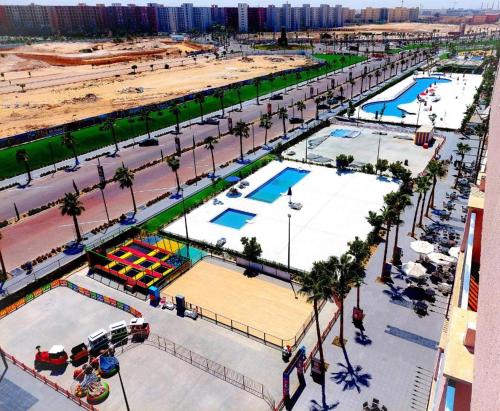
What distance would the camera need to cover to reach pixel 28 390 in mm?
33906

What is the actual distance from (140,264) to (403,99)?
113288 mm

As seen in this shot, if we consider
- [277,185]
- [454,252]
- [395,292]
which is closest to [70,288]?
[395,292]

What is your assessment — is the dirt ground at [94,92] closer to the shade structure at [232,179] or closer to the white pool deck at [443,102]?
the white pool deck at [443,102]

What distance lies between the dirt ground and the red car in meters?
81.2

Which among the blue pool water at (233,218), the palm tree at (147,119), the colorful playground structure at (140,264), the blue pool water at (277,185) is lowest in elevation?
the blue pool water at (233,218)

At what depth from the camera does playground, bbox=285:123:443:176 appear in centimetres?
8294

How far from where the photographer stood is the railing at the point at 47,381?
32.3 m

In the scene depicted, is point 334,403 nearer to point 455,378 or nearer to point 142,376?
point 142,376

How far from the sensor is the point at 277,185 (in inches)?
2849

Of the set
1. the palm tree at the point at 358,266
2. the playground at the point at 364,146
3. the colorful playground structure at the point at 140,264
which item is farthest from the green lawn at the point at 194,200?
the palm tree at the point at 358,266

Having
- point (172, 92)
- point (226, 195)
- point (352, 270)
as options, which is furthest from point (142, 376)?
point (172, 92)

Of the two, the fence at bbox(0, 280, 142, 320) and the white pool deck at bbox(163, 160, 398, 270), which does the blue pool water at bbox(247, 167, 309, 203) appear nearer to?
the white pool deck at bbox(163, 160, 398, 270)

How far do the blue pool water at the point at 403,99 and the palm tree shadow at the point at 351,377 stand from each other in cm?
9500

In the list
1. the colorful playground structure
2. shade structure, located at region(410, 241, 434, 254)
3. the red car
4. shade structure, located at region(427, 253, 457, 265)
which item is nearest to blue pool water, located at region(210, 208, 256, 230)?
the colorful playground structure
